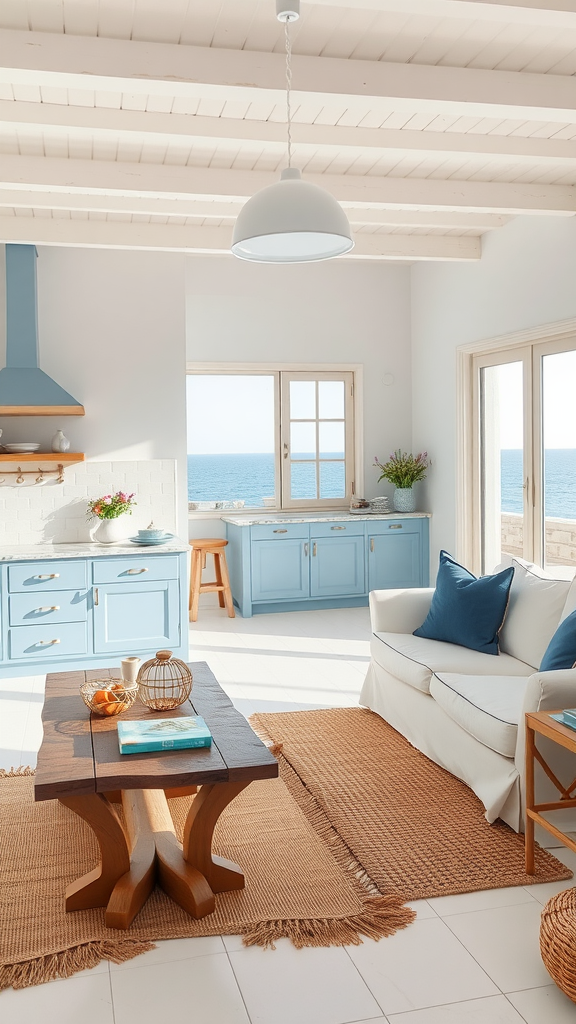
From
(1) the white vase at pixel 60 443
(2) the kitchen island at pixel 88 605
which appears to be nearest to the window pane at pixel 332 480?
(2) the kitchen island at pixel 88 605

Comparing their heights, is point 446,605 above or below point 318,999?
above

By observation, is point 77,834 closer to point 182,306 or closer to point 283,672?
point 283,672

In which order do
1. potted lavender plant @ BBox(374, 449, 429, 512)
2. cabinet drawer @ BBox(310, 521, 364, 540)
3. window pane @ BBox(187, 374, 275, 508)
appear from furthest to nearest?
window pane @ BBox(187, 374, 275, 508) → potted lavender plant @ BBox(374, 449, 429, 512) → cabinet drawer @ BBox(310, 521, 364, 540)

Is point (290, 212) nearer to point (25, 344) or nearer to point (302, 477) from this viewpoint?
point (25, 344)

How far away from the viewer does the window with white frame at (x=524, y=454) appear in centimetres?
560

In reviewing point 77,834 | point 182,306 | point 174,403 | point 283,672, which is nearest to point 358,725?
point 283,672

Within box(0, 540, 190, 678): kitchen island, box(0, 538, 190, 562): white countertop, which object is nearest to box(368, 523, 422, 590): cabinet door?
box(0, 538, 190, 562): white countertop

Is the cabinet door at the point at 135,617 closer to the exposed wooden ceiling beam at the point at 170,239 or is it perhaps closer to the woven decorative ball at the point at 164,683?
the exposed wooden ceiling beam at the point at 170,239

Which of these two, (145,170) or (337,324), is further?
(337,324)

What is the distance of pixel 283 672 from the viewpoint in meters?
5.36

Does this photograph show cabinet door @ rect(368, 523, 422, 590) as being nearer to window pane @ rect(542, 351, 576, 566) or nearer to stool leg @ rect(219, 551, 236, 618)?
stool leg @ rect(219, 551, 236, 618)

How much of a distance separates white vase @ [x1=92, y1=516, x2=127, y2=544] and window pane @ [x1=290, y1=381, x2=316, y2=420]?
8.27ft

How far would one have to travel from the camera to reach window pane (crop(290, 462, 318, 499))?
745cm

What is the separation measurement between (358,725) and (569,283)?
10.1 ft
